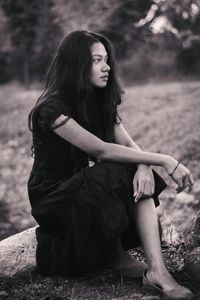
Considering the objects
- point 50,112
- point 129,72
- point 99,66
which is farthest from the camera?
point 129,72

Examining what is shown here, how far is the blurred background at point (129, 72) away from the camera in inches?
235

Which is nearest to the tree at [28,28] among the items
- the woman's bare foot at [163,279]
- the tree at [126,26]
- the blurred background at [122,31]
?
the blurred background at [122,31]

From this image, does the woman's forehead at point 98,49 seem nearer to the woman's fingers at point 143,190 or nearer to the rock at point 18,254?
the woman's fingers at point 143,190

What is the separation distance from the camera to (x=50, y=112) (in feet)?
9.00

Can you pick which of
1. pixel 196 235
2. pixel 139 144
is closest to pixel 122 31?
pixel 139 144

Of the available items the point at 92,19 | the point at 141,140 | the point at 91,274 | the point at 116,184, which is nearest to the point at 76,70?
the point at 116,184

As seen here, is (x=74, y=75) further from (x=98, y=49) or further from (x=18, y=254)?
(x=18, y=254)

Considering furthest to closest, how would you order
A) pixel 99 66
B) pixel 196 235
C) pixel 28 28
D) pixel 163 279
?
pixel 28 28 → pixel 196 235 → pixel 99 66 → pixel 163 279

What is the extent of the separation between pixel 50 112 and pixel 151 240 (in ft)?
2.83

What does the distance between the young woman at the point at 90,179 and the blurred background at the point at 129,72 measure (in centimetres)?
158

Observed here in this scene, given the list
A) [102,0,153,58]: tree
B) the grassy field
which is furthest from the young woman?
[102,0,153,58]: tree

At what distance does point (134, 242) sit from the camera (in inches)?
113

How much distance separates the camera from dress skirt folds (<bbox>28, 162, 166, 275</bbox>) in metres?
2.56

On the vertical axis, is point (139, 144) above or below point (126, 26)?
below
